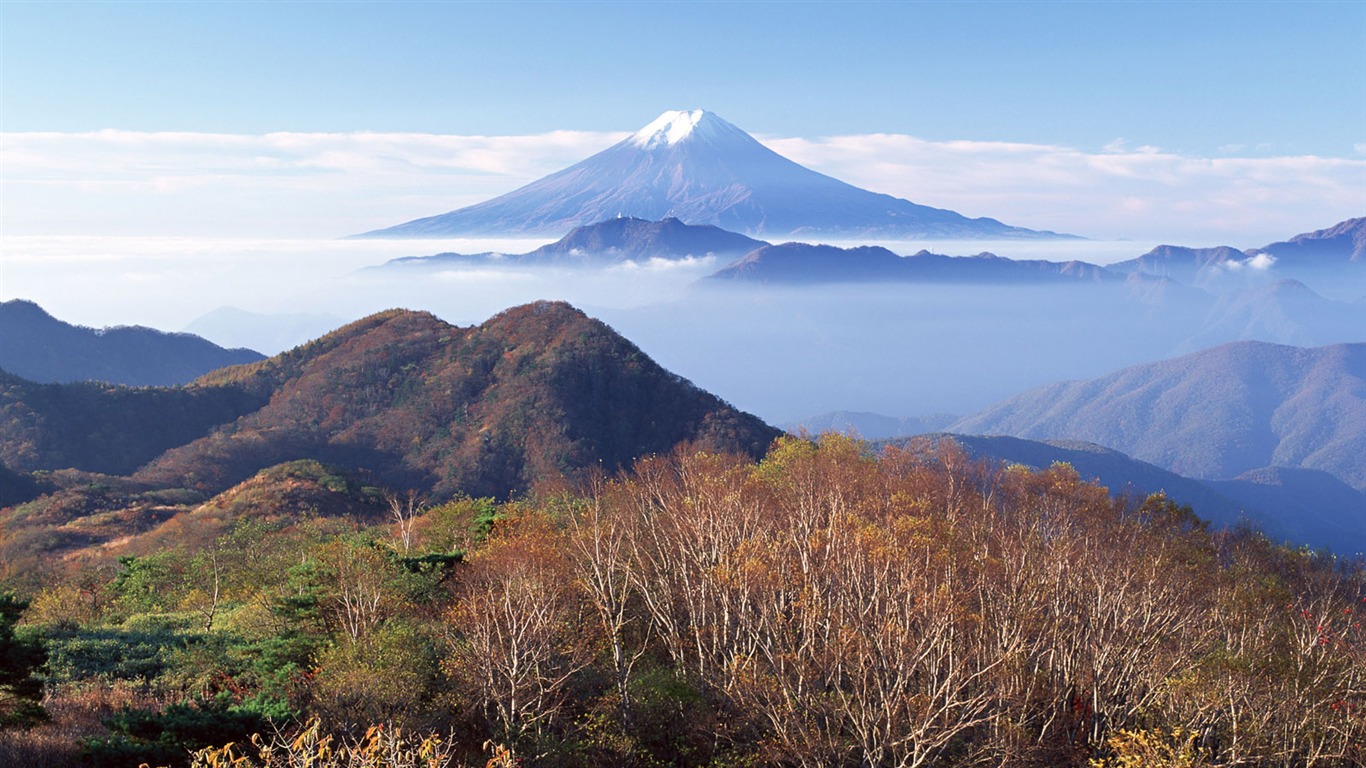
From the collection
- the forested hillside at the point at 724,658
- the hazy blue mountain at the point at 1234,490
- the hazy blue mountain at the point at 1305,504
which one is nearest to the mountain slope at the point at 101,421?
the forested hillside at the point at 724,658

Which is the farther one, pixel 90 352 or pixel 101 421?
pixel 90 352

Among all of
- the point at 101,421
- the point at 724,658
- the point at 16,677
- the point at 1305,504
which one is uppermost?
the point at 16,677

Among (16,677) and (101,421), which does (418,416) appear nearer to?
(101,421)

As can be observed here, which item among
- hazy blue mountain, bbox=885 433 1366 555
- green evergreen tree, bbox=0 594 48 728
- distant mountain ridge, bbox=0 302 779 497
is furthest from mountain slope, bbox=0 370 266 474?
hazy blue mountain, bbox=885 433 1366 555

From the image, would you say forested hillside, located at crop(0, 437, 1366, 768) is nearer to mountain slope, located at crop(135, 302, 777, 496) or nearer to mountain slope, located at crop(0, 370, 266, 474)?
mountain slope, located at crop(135, 302, 777, 496)

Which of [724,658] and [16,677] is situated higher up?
[16,677]

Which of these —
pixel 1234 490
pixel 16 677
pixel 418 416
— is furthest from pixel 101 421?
pixel 1234 490
